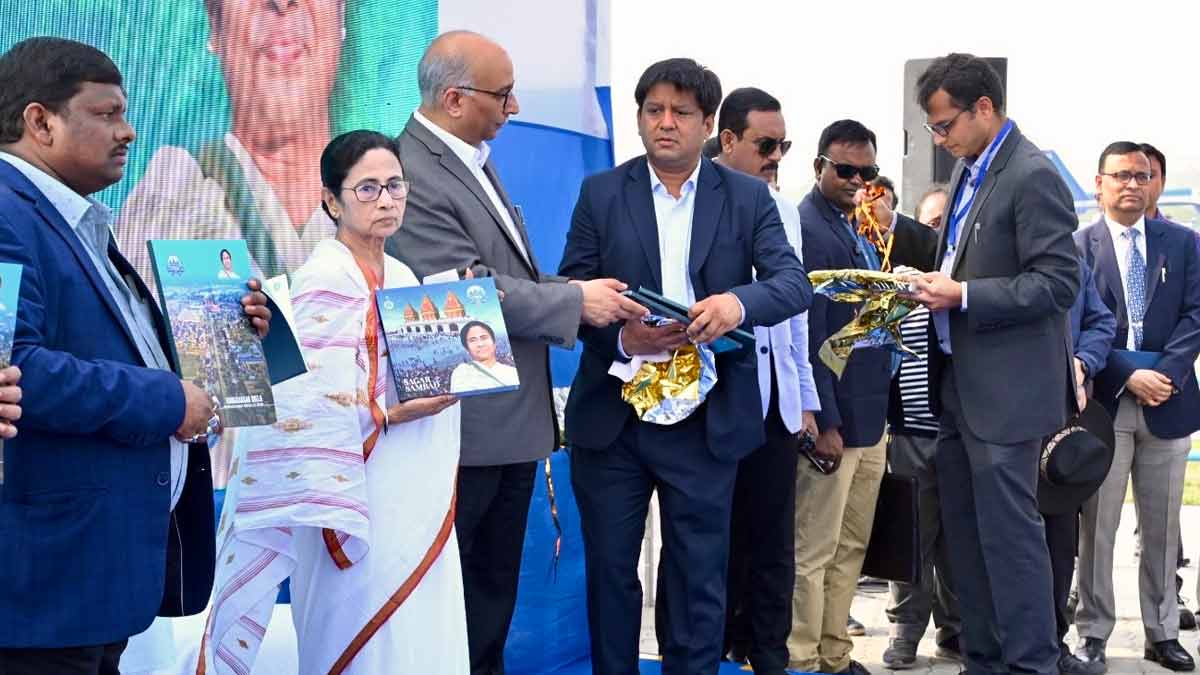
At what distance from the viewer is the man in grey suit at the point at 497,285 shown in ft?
13.5

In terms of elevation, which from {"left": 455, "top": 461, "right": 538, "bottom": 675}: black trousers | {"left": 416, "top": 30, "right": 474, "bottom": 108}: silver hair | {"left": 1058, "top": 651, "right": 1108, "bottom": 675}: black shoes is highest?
{"left": 416, "top": 30, "right": 474, "bottom": 108}: silver hair

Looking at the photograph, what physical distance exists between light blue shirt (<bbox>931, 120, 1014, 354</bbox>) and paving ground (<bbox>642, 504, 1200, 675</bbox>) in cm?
161

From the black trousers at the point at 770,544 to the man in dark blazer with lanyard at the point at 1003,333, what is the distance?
22.9 inches

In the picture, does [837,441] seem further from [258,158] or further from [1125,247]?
[258,158]

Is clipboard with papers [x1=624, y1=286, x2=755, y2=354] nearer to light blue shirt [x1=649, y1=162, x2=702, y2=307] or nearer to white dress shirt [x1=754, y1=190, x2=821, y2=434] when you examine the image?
light blue shirt [x1=649, y1=162, x2=702, y2=307]

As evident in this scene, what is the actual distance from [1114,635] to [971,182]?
2612 millimetres

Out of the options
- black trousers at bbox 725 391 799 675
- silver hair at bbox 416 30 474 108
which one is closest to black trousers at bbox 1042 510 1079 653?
black trousers at bbox 725 391 799 675

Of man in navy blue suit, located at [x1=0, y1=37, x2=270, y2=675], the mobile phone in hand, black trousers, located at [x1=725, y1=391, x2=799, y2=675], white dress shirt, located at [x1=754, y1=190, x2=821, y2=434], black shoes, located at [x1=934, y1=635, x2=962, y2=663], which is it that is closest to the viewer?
man in navy blue suit, located at [x1=0, y1=37, x2=270, y2=675]

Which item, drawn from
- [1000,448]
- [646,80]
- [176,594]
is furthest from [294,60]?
[1000,448]

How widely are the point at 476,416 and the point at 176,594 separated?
3.93 feet

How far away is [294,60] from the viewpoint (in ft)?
14.9

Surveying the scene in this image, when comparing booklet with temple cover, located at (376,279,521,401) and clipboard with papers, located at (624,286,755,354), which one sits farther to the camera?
clipboard with papers, located at (624,286,755,354)

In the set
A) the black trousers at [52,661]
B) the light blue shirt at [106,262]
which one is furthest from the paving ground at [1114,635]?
the black trousers at [52,661]

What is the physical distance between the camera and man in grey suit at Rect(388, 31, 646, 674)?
4.12 m
